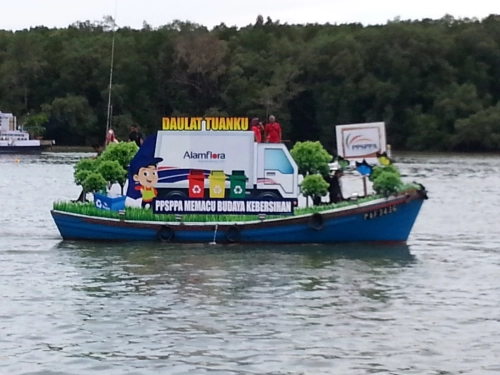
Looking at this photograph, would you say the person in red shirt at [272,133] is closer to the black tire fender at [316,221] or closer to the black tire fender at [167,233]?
the black tire fender at [316,221]

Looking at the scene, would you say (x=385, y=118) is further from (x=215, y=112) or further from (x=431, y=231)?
(x=431, y=231)

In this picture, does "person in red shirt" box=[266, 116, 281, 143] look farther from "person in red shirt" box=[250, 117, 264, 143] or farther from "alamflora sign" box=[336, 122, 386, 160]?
"alamflora sign" box=[336, 122, 386, 160]

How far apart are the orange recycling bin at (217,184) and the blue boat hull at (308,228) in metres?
0.80

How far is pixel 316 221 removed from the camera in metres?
28.5

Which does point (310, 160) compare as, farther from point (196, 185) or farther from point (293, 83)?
point (293, 83)

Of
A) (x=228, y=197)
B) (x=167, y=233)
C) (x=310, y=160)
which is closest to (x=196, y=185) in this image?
(x=228, y=197)

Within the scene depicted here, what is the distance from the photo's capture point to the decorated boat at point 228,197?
93.8 feet

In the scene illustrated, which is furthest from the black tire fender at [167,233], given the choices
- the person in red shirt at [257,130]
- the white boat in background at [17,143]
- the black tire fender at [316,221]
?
the white boat in background at [17,143]

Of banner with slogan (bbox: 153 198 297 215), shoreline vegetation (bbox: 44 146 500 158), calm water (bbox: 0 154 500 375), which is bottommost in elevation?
calm water (bbox: 0 154 500 375)

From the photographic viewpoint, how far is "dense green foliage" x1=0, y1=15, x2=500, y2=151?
10462 cm

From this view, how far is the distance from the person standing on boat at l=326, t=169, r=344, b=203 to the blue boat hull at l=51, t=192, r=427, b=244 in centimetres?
142

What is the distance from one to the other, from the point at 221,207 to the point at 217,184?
0.59 meters

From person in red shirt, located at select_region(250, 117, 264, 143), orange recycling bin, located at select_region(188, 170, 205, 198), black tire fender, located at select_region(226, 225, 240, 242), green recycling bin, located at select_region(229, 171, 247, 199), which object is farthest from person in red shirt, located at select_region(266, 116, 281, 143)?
black tire fender, located at select_region(226, 225, 240, 242)

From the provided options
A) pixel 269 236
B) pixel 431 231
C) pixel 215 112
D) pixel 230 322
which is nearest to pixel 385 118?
pixel 215 112
